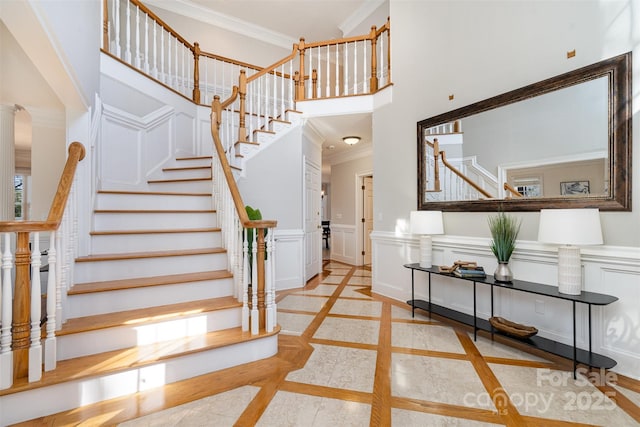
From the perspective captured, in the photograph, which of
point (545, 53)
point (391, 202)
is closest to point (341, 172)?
point (391, 202)

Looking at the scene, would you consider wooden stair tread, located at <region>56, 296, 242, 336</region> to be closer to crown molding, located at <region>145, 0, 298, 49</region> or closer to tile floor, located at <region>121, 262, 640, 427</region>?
tile floor, located at <region>121, 262, 640, 427</region>

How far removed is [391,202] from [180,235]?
2550 millimetres

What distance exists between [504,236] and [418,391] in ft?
4.80

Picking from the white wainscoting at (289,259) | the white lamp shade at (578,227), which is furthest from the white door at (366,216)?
the white lamp shade at (578,227)

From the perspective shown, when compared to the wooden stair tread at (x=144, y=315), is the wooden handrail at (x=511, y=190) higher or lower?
higher

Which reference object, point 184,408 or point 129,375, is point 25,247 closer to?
point 129,375

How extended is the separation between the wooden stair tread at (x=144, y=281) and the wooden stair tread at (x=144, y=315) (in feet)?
0.60

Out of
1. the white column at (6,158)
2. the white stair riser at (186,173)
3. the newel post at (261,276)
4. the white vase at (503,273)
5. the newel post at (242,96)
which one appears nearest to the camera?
the newel post at (261,276)

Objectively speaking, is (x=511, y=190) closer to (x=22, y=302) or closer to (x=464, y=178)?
(x=464, y=178)

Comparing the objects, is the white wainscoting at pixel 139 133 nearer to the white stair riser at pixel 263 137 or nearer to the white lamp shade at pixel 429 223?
the white stair riser at pixel 263 137

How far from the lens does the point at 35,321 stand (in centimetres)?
156

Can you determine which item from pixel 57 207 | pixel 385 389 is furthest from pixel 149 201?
pixel 385 389

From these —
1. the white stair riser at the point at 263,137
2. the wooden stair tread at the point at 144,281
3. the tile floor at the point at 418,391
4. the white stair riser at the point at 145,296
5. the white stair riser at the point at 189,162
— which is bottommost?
the tile floor at the point at 418,391

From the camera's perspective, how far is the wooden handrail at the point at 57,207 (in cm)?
149
